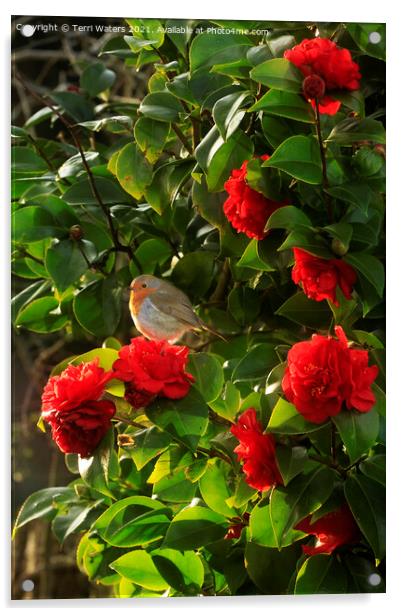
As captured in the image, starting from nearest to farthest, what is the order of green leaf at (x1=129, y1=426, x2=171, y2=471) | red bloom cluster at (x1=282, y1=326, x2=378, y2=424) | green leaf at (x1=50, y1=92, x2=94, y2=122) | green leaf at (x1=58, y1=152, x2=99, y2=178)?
red bloom cluster at (x1=282, y1=326, x2=378, y2=424), green leaf at (x1=129, y1=426, x2=171, y2=471), green leaf at (x1=58, y1=152, x2=99, y2=178), green leaf at (x1=50, y1=92, x2=94, y2=122)

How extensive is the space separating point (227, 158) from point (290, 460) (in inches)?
15.8

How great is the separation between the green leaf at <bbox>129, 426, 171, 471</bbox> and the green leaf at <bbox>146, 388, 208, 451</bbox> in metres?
0.04

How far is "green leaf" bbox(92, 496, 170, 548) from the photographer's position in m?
1.35

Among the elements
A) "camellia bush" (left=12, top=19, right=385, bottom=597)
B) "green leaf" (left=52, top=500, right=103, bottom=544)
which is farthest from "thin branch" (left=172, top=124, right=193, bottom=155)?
"green leaf" (left=52, top=500, right=103, bottom=544)

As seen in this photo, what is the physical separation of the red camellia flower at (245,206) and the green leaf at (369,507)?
0.34 metres

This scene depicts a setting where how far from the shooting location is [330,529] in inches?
50.7

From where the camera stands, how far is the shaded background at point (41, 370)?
1.40 m

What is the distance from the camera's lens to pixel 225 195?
1.37 meters

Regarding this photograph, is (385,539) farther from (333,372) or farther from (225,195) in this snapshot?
(225,195)

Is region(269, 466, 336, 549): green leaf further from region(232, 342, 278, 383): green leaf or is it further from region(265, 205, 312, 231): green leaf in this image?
region(265, 205, 312, 231): green leaf

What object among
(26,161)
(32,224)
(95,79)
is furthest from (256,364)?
(95,79)

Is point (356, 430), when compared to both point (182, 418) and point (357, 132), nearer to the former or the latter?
point (182, 418)

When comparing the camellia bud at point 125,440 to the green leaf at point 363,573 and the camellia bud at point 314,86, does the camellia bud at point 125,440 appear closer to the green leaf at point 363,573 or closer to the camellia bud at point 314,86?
the green leaf at point 363,573

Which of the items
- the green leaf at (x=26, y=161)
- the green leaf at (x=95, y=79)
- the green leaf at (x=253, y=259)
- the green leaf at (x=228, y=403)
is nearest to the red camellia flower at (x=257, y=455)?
the green leaf at (x=228, y=403)
